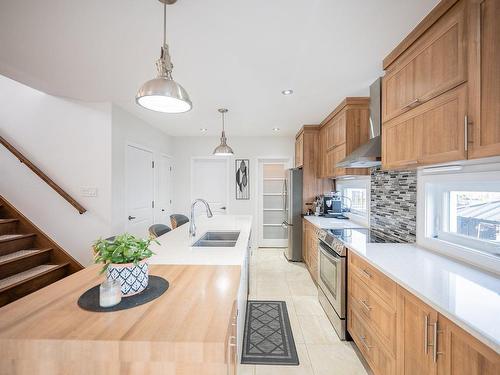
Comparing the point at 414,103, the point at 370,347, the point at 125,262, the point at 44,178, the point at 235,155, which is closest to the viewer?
the point at 125,262

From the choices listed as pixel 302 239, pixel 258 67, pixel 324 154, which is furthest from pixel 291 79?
pixel 302 239

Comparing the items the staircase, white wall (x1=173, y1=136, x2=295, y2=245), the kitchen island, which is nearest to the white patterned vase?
the kitchen island

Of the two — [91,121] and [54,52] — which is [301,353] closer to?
[54,52]

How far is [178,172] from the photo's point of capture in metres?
5.39

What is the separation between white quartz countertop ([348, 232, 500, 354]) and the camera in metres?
0.95

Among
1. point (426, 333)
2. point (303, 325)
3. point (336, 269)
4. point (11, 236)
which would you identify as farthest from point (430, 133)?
point (11, 236)

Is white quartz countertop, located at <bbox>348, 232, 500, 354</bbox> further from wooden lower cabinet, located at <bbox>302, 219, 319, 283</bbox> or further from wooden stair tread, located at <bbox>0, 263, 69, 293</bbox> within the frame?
wooden stair tread, located at <bbox>0, 263, 69, 293</bbox>

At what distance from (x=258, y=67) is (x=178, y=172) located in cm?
365

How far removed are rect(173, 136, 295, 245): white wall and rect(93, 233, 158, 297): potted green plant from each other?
4.22 m

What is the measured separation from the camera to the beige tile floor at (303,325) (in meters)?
1.90

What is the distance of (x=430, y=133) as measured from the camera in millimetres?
1554

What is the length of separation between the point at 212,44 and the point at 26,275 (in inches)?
122

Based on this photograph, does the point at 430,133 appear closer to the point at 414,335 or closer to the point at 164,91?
the point at 414,335

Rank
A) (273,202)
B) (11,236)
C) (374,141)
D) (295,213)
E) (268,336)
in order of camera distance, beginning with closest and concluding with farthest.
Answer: (268,336) → (374,141) → (11,236) → (295,213) → (273,202)
